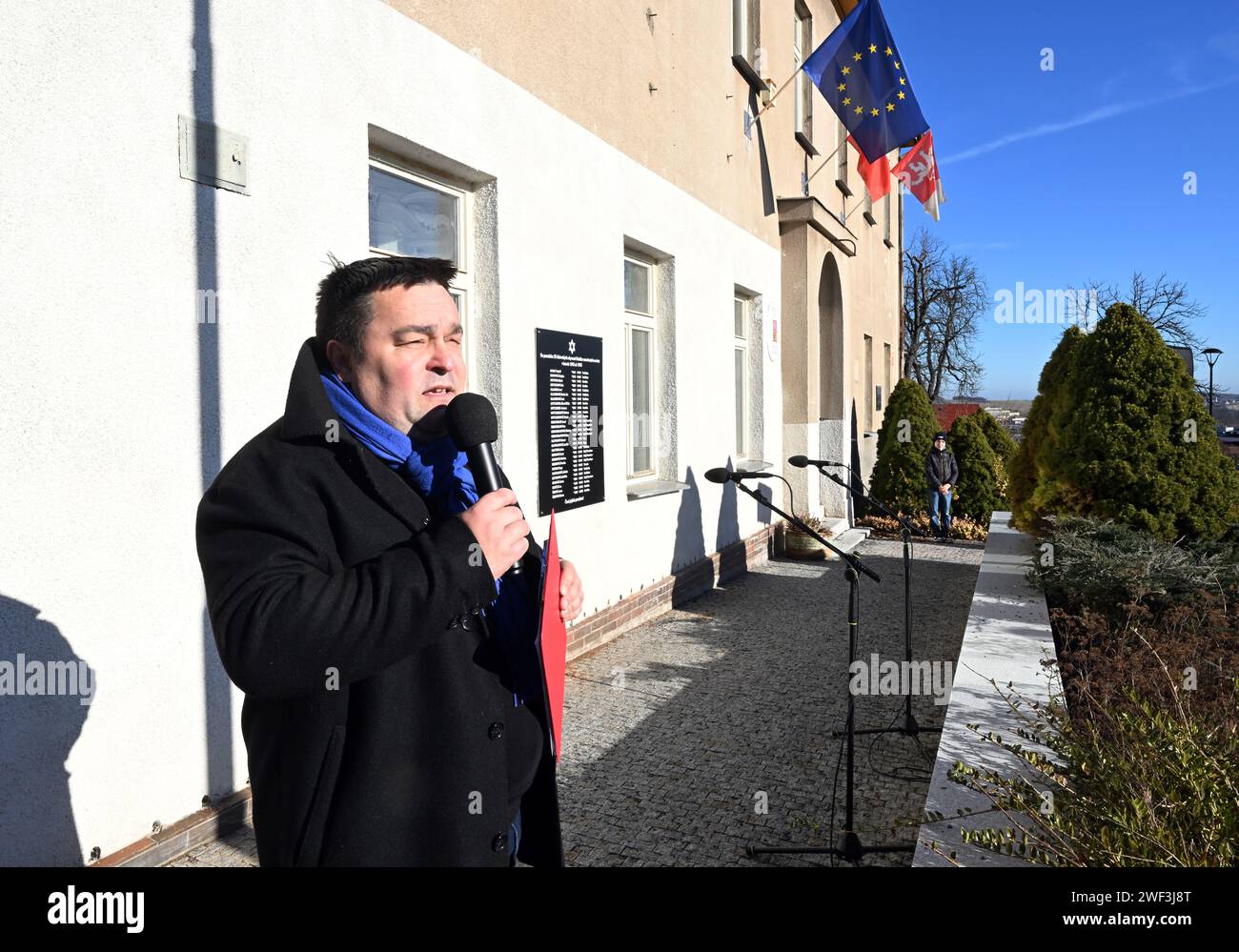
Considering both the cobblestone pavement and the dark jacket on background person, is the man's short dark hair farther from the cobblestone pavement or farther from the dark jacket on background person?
the dark jacket on background person

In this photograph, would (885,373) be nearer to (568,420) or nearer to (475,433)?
(568,420)

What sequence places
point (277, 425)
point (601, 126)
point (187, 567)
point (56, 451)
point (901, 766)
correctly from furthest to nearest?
1. point (601, 126)
2. point (901, 766)
3. point (187, 567)
4. point (56, 451)
5. point (277, 425)

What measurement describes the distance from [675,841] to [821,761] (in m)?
1.27

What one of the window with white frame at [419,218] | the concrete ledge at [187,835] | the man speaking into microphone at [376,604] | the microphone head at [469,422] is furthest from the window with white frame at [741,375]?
the microphone head at [469,422]

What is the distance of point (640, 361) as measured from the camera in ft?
27.7

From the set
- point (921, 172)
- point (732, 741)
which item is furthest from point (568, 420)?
point (921, 172)

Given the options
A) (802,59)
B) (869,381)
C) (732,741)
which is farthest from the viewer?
(869,381)

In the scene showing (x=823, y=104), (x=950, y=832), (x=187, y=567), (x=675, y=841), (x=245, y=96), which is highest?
(x=823, y=104)

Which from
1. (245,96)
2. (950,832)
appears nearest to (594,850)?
(950,832)

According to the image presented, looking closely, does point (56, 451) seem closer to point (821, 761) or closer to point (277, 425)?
point (277, 425)

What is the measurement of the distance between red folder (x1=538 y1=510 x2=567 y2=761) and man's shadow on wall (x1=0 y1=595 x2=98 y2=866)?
7.29 feet

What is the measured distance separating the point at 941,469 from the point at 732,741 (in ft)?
34.8

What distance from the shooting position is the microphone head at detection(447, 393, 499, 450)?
1.79 metres
